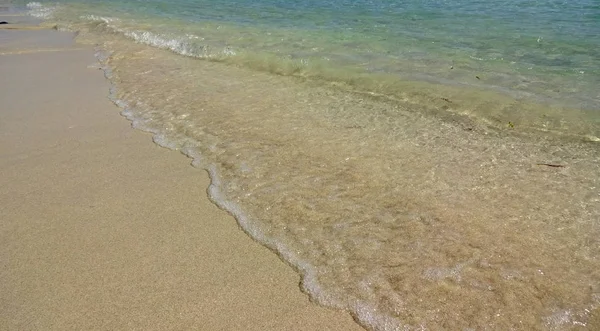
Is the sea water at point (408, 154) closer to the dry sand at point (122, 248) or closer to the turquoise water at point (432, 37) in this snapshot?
the turquoise water at point (432, 37)

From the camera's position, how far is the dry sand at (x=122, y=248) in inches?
98.6

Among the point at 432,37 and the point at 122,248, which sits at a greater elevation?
the point at 432,37

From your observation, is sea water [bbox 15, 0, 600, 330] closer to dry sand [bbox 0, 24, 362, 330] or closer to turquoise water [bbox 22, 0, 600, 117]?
turquoise water [bbox 22, 0, 600, 117]

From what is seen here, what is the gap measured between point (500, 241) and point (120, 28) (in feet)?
36.2

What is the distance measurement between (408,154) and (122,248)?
2.34 metres

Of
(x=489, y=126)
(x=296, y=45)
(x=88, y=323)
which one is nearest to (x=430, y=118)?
(x=489, y=126)

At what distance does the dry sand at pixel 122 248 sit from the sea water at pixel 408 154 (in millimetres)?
197

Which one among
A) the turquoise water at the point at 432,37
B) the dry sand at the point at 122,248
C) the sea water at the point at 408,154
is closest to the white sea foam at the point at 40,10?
the turquoise water at the point at 432,37

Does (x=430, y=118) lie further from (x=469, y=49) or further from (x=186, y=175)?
(x=469, y=49)

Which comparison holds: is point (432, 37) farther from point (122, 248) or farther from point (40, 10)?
point (40, 10)

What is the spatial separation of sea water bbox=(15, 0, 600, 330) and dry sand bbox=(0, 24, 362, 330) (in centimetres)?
20

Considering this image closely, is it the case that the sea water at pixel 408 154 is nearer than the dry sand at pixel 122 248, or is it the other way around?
the dry sand at pixel 122 248

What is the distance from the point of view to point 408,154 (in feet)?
14.0

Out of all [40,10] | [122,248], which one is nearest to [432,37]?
[122,248]
